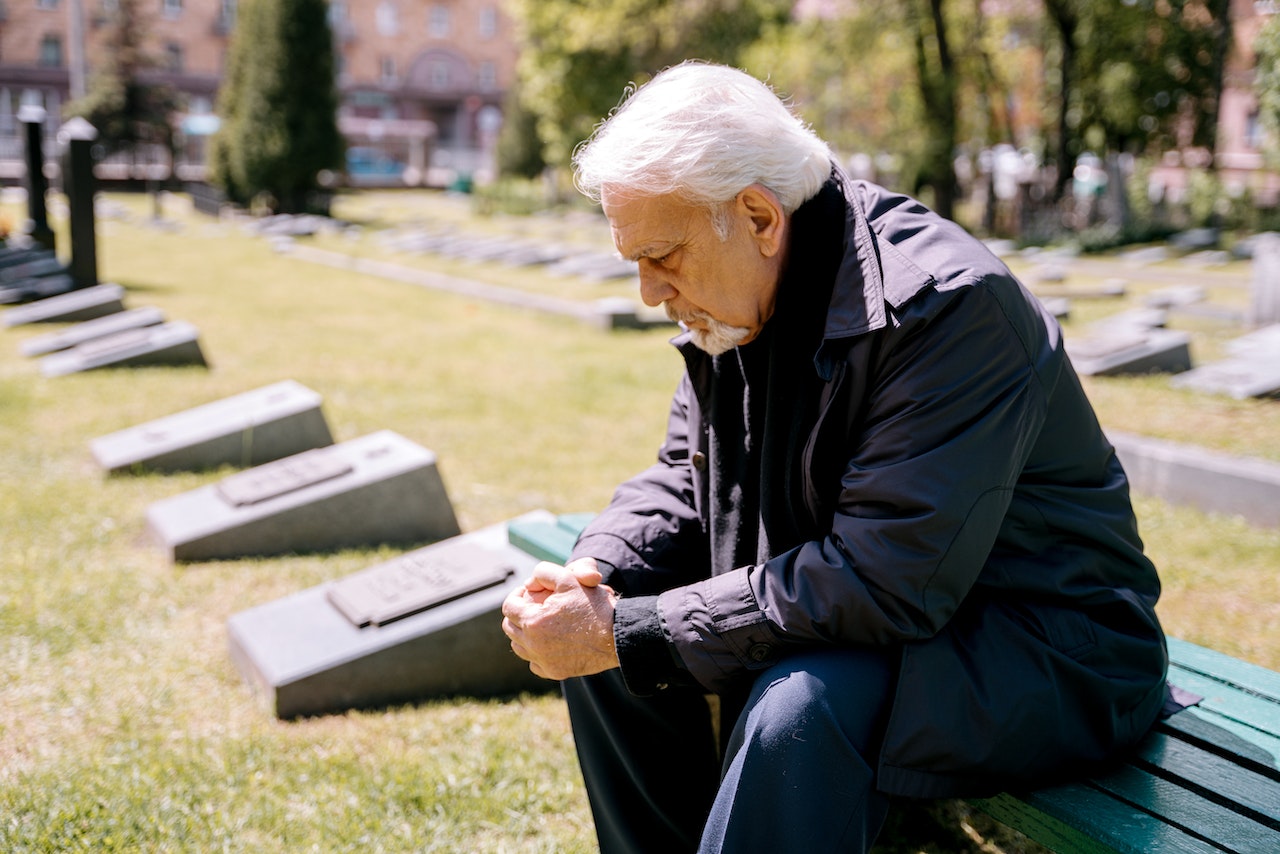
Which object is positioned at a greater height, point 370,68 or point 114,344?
point 370,68

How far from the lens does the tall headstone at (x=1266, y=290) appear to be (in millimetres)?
9734

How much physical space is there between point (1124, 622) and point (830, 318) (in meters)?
0.82

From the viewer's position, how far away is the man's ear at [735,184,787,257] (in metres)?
2.14

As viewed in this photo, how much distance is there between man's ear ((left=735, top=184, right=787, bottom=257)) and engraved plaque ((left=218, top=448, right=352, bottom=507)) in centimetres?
314

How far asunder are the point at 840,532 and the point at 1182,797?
2.66 ft

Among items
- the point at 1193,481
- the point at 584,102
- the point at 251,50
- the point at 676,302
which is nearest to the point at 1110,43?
the point at 584,102

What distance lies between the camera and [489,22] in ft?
197

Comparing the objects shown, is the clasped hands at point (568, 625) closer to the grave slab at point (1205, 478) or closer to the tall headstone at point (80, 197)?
the grave slab at point (1205, 478)

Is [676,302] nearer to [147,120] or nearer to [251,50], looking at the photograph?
[251,50]

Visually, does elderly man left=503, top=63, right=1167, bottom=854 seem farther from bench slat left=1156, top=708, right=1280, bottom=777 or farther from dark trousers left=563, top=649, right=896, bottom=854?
bench slat left=1156, top=708, right=1280, bottom=777

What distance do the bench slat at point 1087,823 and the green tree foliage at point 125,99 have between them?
112 ft

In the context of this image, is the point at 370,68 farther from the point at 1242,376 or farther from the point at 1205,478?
the point at 1205,478

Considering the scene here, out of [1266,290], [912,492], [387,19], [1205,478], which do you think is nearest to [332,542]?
[912,492]

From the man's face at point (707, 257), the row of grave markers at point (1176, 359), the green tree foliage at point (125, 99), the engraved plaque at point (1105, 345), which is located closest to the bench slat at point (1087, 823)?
the man's face at point (707, 257)
